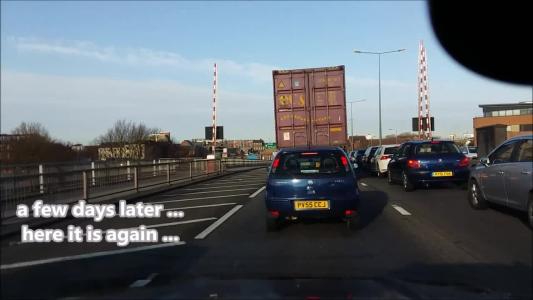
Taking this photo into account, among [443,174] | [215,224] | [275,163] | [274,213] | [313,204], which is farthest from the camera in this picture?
[443,174]

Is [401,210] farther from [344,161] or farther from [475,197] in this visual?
[344,161]

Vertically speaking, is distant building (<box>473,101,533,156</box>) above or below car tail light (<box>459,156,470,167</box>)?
above

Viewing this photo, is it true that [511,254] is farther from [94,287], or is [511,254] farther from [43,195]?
[43,195]

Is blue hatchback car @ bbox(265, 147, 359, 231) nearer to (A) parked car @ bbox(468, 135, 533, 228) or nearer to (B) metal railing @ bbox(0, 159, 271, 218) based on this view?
(A) parked car @ bbox(468, 135, 533, 228)

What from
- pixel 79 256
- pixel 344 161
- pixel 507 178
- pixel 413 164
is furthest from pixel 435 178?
pixel 79 256

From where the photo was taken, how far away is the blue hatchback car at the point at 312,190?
861 centimetres

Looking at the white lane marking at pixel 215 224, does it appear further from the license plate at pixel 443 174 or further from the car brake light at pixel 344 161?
the license plate at pixel 443 174

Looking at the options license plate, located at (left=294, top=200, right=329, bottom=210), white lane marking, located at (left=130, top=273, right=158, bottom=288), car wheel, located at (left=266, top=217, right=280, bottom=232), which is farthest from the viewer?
car wheel, located at (left=266, top=217, right=280, bottom=232)

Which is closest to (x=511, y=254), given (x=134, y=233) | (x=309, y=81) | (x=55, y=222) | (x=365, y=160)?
(x=134, y=233)

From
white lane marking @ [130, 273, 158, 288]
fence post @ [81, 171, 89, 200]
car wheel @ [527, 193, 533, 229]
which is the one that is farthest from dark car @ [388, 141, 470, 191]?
white lane marking @ [130, 273, 158, 288]

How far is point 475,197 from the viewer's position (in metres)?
10.9

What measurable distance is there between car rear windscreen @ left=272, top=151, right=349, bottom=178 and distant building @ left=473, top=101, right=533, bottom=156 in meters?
23.0

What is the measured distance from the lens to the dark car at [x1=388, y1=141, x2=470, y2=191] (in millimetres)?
14758

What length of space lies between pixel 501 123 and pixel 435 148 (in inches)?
1952
